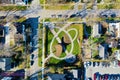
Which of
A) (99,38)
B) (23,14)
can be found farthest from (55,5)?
(99,38)

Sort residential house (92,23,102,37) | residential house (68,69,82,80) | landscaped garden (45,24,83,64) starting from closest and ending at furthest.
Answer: residential house (92,23,102,37) → residential house (68,69,82,80) → landscaped garden (45,24,83,64)

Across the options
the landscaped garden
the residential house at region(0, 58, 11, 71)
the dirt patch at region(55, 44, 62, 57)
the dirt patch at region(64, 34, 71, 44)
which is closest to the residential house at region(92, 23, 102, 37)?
the landscaped garden

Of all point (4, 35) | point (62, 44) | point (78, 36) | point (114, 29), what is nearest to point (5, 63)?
point (4, 35)

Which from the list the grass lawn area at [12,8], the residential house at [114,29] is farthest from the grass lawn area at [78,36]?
the grass lawn area at [12,8]

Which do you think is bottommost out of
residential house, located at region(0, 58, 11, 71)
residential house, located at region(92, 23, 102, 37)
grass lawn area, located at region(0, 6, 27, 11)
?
residential house, located at region(0, 58, 11, 71)

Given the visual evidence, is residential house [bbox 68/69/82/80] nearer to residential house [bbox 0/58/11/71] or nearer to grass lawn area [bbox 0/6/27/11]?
residential house [bbox 0/58/11/71]

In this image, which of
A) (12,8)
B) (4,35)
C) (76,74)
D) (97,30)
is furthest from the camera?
(4,35)

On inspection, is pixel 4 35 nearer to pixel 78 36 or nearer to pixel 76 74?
pixel 78 36

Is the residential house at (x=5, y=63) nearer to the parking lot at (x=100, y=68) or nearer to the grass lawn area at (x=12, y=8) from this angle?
the grass lawn area at (x=12, y=8)
